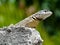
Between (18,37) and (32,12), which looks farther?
(32,12)

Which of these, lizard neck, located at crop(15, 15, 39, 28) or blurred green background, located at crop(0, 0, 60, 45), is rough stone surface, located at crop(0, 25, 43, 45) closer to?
lizard neck, located at crop(15, 15, 39, 28)

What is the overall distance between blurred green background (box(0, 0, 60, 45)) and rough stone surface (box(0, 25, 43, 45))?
202cm

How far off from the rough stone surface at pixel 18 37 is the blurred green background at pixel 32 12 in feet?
6.62

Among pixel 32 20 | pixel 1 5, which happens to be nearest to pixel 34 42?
pixel 32 20

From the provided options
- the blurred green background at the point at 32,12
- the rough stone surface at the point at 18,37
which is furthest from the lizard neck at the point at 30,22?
the blurred green background at the point at 32,12

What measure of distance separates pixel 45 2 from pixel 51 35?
56 cm

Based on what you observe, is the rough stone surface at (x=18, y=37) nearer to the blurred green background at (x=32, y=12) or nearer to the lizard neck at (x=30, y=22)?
the lizard neck at (x=30, y=22)

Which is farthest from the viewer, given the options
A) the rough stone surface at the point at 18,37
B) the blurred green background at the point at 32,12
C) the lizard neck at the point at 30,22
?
the blurred green background at the point at 32,12

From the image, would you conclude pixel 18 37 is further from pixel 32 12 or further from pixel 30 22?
pixel 32 12

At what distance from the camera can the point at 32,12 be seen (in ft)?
14.8

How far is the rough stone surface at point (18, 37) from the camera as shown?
193 centimetres

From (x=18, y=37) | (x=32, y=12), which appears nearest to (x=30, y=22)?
(x=18, y=37)

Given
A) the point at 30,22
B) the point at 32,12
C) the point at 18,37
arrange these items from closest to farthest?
1. the point at 18,37
2. the point at 30,22
3. the point at 32,12

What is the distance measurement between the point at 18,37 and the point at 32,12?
2.57 metres
